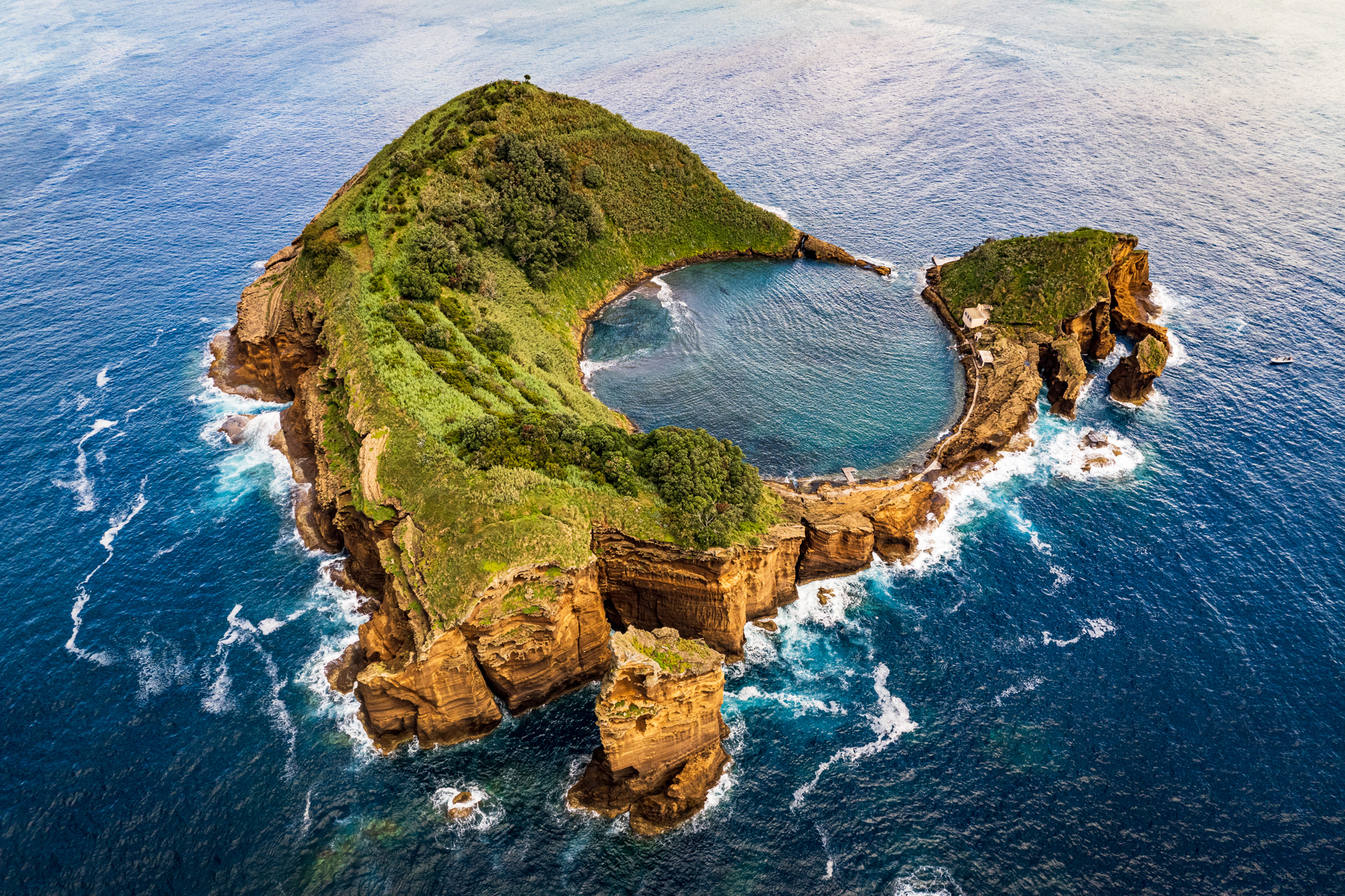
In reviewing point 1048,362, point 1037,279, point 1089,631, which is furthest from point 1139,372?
point 1089,631

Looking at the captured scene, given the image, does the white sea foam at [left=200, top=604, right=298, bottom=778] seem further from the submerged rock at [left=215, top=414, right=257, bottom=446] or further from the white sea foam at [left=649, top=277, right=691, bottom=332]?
the white sea foam at [left=649, top=277, right=691, bottom=332]

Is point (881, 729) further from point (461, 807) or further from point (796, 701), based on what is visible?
point (461, 807)

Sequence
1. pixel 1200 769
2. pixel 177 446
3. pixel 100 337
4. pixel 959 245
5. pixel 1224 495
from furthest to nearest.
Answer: pixel 959 245 < pixel 100 337 < pixel 177 446 < pixel 1224 495 < pixel 1200 769

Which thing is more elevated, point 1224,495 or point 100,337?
point 100,337

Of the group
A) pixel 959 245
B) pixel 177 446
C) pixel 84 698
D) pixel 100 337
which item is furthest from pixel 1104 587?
pixel 100 337

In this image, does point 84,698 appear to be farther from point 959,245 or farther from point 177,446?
point 959,245

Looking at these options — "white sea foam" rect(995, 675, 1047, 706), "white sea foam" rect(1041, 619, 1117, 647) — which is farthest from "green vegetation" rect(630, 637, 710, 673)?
"white sea foam" rect(1041, 619, 1117, 647)
